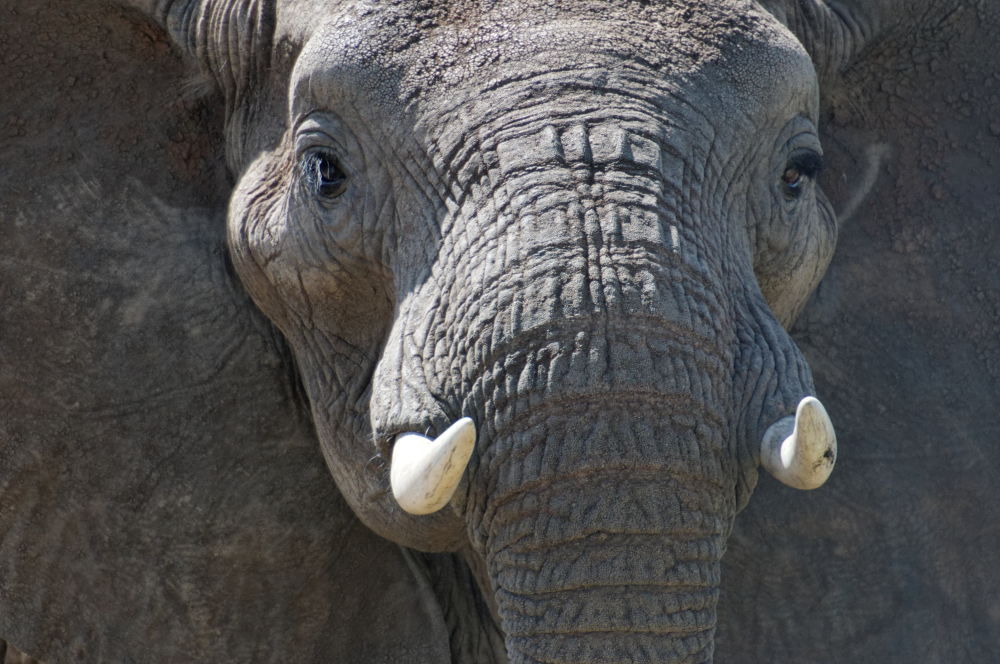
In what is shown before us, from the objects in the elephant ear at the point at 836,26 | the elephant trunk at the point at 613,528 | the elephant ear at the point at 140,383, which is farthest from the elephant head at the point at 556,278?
the elephant ear at the point at 836,26

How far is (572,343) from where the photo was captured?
1.89 m

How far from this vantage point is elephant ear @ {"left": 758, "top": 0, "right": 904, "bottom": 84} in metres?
2.70

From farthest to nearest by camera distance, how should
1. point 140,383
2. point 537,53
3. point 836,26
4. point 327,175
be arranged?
point 836,26
point 140,383
point 327,175
point 537,53

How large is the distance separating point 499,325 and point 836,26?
122 centimetres

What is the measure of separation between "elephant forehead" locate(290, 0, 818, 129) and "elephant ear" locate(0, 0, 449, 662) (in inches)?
17.9

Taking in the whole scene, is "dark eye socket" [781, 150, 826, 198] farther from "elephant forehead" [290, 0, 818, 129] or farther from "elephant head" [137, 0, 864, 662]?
"elephant forehead" [290, 0, 818, 129]

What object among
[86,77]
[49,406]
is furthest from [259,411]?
[86,77]

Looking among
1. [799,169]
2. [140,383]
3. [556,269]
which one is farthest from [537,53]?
[140,383]

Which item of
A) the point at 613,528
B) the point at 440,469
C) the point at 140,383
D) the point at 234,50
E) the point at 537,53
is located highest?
the point at 537,53

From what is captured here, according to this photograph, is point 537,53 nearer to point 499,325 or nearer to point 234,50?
point 499,325

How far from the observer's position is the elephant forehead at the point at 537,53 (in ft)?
6.94

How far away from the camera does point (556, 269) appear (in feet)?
6.30

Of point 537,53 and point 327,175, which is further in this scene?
point 327,175

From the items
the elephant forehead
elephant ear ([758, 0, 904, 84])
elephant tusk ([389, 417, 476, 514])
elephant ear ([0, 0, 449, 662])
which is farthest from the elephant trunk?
elephant ear ([758, 0, 904, 84])
